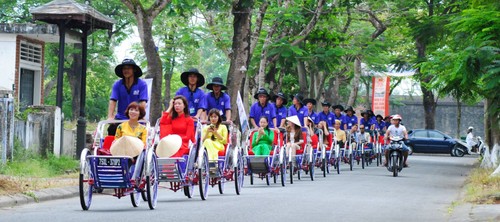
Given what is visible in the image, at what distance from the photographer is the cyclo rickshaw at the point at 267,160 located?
19.7 metres

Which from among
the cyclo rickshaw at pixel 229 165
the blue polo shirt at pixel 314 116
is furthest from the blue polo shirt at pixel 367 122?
the cyclo rickshaw at pixel 229 165

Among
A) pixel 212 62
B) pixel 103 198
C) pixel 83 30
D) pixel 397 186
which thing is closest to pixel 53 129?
pixel 83 30

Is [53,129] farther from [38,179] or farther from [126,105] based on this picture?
[126,105]

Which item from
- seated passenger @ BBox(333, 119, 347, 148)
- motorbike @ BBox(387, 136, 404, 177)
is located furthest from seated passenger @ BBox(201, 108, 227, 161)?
seated passenger @ BBox(333, 119, 347, 148)

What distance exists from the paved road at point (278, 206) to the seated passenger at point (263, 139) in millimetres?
732

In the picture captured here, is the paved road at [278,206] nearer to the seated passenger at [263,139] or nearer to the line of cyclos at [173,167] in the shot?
the line of cyclos at [173,167]

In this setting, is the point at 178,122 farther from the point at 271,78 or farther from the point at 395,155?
the point at 271,78

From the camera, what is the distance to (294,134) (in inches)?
882

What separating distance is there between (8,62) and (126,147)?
52.3 ft

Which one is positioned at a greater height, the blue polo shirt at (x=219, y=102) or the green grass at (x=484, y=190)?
the blue polo shirt at (x=219, y=102)

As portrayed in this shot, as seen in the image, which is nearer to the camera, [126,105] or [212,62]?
[126,105]

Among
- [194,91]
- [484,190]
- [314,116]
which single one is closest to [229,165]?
[194,91]

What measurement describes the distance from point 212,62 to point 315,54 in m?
81.1

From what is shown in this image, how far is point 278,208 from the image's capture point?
13828mm
